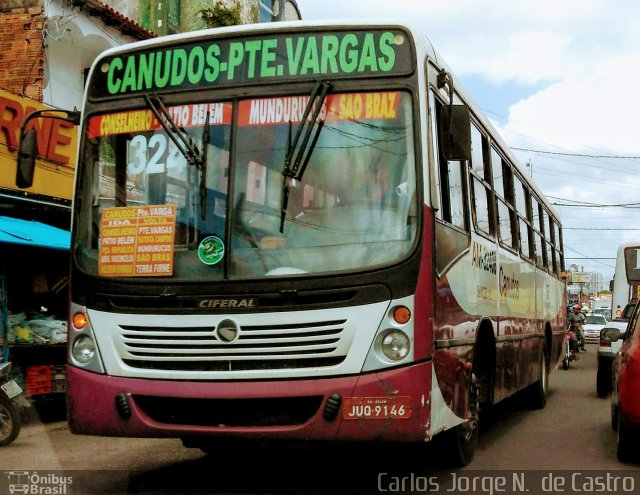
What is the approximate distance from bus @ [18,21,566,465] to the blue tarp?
14.7 feet

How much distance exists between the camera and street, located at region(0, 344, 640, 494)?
6.62 meters

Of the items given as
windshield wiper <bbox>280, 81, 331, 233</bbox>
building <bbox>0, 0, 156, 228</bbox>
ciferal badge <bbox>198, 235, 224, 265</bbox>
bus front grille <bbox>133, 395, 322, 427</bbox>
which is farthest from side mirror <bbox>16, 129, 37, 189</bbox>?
building <bbox>0, 0, 156, 228</bbox>

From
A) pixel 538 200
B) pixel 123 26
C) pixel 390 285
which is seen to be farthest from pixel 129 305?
pixel 123 26

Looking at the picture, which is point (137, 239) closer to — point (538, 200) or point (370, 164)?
point (370, 164)

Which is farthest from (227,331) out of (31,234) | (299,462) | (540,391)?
(540,391)

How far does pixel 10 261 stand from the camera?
12.8 m

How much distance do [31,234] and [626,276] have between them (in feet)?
44.0

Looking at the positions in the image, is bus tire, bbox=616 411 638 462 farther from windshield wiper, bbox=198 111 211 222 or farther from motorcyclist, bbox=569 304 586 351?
motorcyclist, bbox=569 304 586 351

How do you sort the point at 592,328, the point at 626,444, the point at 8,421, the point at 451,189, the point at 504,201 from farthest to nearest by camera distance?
1. the point at 592,328
2. the point at 504,201
3. the point at 8,421
4. the point at 626,444
5. the point at 451,189

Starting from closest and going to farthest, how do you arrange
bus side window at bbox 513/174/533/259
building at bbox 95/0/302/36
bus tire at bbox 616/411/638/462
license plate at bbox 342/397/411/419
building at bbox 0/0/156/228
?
license plate at bbox 342/397/411/419 < bus tire at bbox 616/411/638/462 < bus side window at bbox 513/174/533/259 < building at bbox 0/0/156/228 < building at bbox 95/0/302/36

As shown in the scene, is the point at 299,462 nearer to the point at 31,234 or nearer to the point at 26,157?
the point at 26,157

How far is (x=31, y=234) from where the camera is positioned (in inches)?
456

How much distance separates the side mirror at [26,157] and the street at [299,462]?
2.24 m

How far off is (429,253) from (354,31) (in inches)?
62.5
